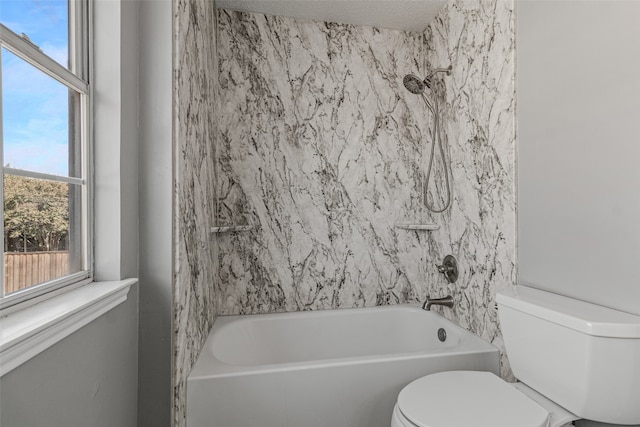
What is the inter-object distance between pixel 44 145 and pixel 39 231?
212 mm

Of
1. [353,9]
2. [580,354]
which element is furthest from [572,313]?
[353,9]

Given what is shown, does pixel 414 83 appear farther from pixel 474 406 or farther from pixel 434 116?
pixel 474 406

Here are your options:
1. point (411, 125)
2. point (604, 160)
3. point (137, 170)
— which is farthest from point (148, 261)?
point (411, 125)

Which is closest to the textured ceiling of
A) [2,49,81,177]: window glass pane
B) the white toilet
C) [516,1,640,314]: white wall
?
[516,1,640,314]: white wall

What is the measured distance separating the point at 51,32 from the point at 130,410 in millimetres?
1137

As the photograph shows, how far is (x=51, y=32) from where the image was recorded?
881 millimetres

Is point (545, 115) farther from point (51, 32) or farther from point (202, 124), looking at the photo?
point (51, 32)

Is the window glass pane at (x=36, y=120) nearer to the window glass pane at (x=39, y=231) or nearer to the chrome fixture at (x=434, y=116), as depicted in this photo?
the window glass pane at (x=39, y=231)

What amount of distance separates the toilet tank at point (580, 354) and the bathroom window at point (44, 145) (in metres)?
1.46

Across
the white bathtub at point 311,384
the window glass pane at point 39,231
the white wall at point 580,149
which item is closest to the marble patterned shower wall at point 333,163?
the white bathtub at point 311,384

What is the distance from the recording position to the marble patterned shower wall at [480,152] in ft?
5.03

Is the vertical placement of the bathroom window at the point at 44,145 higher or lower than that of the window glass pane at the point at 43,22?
lower

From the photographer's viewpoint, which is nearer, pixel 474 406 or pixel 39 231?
pixel 39 231

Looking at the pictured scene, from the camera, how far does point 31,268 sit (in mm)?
785
